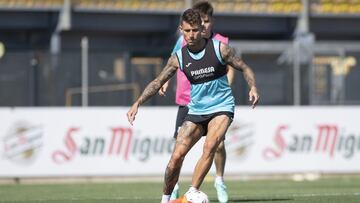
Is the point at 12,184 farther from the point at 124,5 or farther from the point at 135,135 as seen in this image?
the point at 124,5

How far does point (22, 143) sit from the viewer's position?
19938mm

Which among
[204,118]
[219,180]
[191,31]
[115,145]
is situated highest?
[191,31]

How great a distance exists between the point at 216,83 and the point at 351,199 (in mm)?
2732

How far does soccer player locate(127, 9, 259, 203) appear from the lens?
10344 mm

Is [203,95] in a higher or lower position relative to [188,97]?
higher

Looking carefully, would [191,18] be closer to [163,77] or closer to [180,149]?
[163,77]

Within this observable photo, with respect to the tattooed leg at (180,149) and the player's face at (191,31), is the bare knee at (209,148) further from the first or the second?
the player's face at (191,31)

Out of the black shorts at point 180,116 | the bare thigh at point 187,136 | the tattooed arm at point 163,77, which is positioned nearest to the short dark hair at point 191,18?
the tattooed arm at point 163,77

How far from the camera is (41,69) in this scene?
23.3 m

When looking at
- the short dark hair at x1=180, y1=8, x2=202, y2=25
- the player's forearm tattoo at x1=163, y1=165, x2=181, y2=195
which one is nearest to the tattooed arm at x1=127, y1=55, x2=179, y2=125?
the short dark hair at x1=180, y1=8, x2=202, y2=25

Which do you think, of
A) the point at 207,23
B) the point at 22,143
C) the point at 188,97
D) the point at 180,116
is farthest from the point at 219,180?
the point at 22,143

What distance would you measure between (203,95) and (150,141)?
389 inches

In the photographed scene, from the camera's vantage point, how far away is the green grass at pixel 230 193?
12.7 meters

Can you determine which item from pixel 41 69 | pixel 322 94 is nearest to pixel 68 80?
pixel 41 69
